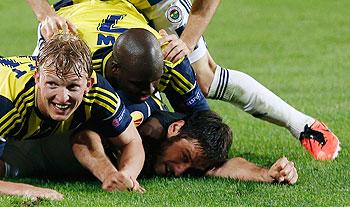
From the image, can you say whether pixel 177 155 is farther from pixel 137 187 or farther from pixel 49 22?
pixel 49 22

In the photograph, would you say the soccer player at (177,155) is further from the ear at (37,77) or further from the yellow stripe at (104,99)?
the ear at (37,77)

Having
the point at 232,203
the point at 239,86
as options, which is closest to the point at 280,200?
the point at 232,203

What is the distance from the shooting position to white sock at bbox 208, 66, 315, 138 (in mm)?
7210

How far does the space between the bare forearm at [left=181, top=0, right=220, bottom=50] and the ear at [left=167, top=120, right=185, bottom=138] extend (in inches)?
27.4

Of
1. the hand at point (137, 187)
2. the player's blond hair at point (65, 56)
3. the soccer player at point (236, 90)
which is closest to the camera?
the player's blond hair at point (65, 56)

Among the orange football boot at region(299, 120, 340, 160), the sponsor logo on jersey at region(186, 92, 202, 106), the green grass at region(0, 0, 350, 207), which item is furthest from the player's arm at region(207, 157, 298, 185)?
the orange football boot at region(299, 120, 340, 160)

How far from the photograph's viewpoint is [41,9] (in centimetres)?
657

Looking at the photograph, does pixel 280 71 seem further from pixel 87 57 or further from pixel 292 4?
pixel 87 57

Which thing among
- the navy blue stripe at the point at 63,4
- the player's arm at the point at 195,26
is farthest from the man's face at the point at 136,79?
the navy blue stripe at the point at 63,4

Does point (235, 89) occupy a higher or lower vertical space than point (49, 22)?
A: lower

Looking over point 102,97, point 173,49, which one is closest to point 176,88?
point 173,49

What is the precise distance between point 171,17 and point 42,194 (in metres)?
2.31

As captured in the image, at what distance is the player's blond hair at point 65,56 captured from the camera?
5.13 meters

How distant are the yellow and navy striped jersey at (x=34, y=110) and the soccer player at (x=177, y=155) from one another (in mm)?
172
